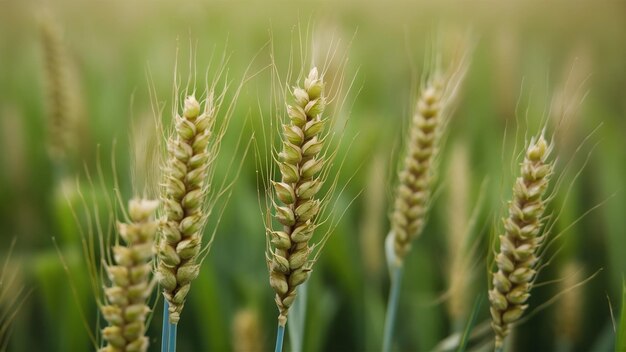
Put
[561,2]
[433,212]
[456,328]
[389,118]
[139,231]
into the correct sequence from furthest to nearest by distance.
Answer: [561,2] → [389,118] → [433,212] → [456,328] → [139,231]

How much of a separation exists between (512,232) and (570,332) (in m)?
0.76

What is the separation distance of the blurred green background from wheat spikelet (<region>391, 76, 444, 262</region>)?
7 cm

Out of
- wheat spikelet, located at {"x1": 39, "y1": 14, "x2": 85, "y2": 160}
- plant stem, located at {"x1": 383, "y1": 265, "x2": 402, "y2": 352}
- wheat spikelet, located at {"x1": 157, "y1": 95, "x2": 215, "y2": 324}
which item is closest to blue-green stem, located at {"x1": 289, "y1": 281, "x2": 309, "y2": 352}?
plant stem, located at {"x1": 383, "y1": 265, "x2": 402, "y2": 352}

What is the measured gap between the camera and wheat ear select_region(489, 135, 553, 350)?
2.89 ft

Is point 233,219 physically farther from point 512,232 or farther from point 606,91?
point 606,91

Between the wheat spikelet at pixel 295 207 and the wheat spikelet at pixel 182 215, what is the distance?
0.30 feet

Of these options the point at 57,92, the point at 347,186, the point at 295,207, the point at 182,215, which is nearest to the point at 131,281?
the point at 182,215

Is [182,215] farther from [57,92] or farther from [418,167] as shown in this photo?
[57,92]

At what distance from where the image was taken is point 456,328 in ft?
4.96

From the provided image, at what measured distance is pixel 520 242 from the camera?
0.90 metres

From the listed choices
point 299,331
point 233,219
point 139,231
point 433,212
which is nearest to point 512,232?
point 299,331

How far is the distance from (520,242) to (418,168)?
32 centimetres

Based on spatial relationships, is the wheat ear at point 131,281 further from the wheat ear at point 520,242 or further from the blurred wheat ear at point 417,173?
the blurred wheat ear at point 417,173

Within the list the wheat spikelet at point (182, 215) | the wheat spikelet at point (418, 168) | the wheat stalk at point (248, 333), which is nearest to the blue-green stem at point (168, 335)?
the wheat spikelet at point (182, 215)
